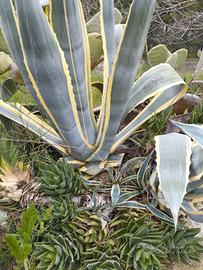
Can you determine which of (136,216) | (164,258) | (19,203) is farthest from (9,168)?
(164,258)

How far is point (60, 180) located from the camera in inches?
48.0

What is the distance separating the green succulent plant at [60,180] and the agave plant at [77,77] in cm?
9

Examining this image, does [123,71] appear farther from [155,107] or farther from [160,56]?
[160,56]

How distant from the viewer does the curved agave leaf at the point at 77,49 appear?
1161 millimetres

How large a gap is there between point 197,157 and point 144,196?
0.65 feet

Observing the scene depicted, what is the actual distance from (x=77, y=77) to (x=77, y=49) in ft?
0.26

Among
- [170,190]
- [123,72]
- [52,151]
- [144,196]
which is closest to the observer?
[170,190]

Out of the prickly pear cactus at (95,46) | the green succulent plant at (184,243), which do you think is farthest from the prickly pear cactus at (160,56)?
the green succulent plant at (184,243)

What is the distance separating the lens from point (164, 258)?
1.20 meters

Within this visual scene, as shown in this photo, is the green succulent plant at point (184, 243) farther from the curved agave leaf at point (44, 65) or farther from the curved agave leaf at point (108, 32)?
the curved agave leaf at point (108, 32)

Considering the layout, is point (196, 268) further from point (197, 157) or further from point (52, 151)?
point (52, 151)

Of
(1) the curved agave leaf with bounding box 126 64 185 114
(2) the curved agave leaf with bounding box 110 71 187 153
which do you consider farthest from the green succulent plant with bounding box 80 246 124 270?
(1) the curved agave leaf with bounding box 126 64 185 114

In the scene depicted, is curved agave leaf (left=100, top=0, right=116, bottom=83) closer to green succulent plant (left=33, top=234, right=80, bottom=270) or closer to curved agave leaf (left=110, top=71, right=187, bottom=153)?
curved agave leaf (left=110, top=71, right=187, bottom=153)

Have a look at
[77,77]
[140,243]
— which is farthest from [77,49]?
[140,243]
